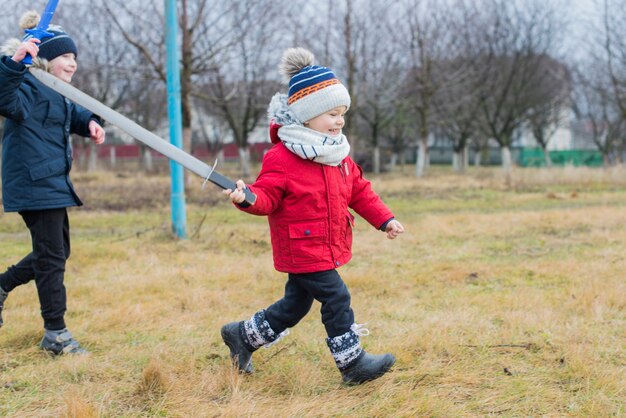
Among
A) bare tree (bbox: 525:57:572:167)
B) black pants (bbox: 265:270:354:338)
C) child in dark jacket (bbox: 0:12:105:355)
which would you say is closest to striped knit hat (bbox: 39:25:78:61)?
child in dark jacket (bbox: 0:12:105:355)

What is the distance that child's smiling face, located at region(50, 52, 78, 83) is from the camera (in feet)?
10.3

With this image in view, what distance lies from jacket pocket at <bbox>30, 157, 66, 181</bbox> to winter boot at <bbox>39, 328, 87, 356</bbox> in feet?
2.67

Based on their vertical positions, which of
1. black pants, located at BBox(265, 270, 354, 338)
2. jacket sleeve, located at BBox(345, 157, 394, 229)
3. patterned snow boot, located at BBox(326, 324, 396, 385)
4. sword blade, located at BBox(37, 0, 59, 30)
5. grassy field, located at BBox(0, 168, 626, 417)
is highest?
sword blade, located at BBox(37, 0, 59, 30)

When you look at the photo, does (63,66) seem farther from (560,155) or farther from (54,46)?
(560,155)

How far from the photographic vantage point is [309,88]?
2.73 metres

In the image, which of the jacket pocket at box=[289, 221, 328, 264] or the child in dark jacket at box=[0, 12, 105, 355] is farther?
the child in dark jacket at box=[0, 12, 105, 355]

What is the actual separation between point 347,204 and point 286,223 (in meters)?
0.34

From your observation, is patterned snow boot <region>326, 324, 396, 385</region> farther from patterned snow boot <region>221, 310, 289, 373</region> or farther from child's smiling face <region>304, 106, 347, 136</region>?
child's smiling face <region>304, 106, 347, 136</region>

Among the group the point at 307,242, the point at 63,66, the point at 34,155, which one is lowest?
the point at 307,242

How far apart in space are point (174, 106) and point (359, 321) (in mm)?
3671

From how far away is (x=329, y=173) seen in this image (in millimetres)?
2768

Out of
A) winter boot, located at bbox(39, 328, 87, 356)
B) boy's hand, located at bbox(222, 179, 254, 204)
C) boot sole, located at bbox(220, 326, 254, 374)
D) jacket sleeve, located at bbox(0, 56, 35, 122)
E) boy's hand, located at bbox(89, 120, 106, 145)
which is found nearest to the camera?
boy's hand, located at bbox(222, 179, 254, 204)

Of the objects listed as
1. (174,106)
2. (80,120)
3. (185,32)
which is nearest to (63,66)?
(80,120)

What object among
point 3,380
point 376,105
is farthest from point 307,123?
point 376,105
